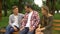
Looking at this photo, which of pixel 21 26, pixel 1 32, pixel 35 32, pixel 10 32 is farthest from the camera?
pixel 1 32

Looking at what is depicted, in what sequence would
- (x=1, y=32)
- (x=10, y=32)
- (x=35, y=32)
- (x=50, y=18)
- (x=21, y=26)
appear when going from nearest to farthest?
(x=50, y=18) < (x=35, y=32) < (x=21, y=26) < (x=10, y=32) < (x=1, y=32)

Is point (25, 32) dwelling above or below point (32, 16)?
below

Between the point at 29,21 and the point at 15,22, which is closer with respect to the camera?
the point at 29,21

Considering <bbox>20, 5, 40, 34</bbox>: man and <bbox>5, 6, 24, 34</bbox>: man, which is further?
<bbox>5, 6, 24, 34</bbox>: man

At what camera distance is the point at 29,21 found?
6.44 metres

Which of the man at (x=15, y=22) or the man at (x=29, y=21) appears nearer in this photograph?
the man at (x=29, y=21)

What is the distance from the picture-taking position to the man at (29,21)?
6.30m

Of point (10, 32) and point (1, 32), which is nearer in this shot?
point (10, 32)

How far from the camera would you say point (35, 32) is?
20.3 ft

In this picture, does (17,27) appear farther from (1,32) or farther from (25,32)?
(1,32)

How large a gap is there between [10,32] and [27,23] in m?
0.92

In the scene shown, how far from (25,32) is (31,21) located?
1.36 ft

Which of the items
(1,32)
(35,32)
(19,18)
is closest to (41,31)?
(35,32)

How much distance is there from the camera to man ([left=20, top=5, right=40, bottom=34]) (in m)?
6.30
